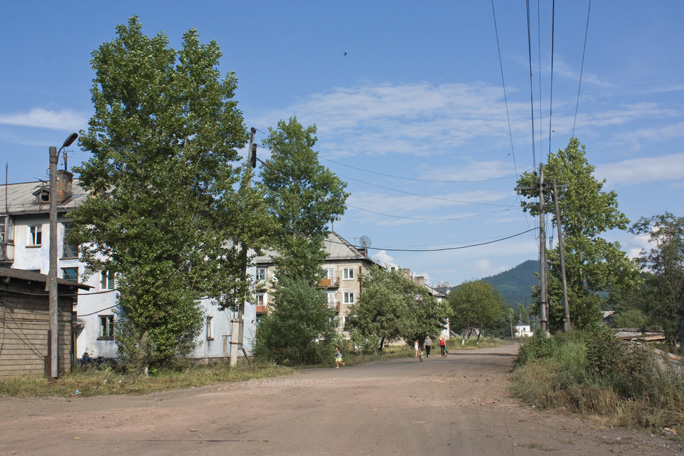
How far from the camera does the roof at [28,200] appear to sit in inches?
1478

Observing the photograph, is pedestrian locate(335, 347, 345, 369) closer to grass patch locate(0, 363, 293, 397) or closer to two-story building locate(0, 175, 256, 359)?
two-story building locate(0, 175, 256, 359)

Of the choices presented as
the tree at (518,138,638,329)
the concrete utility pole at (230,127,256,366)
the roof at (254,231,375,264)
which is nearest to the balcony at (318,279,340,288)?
the roof at (254,231,375,264)

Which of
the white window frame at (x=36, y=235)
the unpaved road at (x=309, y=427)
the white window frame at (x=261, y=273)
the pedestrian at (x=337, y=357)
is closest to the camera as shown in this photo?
the unpaved road at (x=309, y=427)

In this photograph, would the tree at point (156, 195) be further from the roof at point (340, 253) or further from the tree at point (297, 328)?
the roof at point (340, 253)

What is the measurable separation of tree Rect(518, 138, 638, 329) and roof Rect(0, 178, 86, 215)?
31.0 meters

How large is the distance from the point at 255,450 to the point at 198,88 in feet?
64.0

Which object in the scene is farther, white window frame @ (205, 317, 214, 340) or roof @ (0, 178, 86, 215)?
white window frame @ (205, 317, 214, 340)

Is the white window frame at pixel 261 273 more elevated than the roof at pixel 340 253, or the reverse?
the roof at pixel 340 253

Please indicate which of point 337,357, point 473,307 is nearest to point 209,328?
point 337,357

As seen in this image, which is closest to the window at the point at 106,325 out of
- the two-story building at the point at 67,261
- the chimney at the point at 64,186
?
the two-story building at the point at 67,261

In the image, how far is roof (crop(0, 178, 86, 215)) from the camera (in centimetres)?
3754

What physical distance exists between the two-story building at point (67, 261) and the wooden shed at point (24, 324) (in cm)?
1409

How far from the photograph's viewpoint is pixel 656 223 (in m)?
52.4

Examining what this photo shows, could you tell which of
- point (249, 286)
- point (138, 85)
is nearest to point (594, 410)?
point (249, 286)
